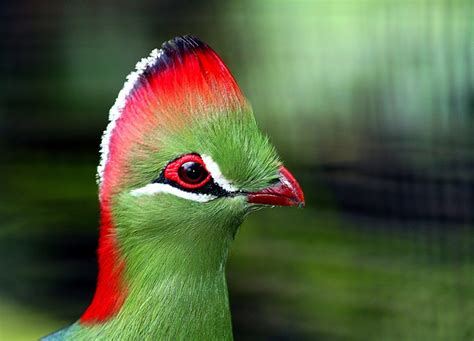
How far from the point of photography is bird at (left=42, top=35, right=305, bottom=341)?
53.2 inches

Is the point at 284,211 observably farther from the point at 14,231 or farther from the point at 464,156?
the point at 14,231

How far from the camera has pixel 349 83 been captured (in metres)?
2.85

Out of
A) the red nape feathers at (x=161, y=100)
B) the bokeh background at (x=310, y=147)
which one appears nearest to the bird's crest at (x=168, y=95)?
the red nape feathers at (x=161, y=100)

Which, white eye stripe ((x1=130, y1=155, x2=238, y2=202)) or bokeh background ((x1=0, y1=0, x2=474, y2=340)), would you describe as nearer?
white eye stripe ((x1=130, y1=155, x2=238, y2=202))

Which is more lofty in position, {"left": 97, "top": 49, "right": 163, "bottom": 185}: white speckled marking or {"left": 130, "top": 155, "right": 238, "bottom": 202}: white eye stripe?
{"left": 97, "top": 49, "right": 163, "bottom": 185}: white speckled marking

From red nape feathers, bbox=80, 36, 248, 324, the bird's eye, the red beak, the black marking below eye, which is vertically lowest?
the red beak

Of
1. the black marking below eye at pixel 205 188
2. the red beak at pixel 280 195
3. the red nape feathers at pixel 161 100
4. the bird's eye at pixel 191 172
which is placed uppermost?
the red nape feathers at pixel 161 100

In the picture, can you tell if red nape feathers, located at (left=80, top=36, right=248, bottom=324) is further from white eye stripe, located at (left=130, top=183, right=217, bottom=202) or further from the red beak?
the red beak

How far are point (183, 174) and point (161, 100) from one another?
0.12 meters

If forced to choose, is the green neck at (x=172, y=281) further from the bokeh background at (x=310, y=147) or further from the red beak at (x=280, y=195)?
the bokeh background at (x=310, y=147)

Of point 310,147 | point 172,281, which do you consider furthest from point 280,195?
point 310,147

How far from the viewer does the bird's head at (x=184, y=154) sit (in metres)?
1.35

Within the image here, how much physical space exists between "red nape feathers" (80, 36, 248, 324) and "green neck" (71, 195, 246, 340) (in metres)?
0.04

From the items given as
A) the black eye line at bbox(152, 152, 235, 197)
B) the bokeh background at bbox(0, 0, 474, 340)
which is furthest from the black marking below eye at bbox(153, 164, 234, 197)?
the bokeh background at bbox(0, 0, 474, 340)
